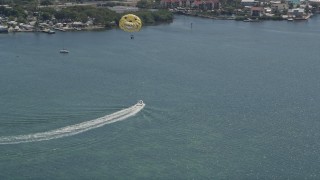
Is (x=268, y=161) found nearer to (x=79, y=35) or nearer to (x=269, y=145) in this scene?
(x=269, y=145)

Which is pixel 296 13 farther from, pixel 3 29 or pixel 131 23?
pixel 3 29

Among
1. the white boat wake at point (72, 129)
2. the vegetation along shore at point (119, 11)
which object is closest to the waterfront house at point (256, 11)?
the vegetation along shore at point (119, 11)

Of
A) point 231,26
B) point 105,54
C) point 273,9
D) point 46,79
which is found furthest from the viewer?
point 273,9

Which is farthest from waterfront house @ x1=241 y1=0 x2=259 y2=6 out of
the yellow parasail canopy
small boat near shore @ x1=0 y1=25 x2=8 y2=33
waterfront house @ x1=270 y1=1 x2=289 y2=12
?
the yellow parasail canopy

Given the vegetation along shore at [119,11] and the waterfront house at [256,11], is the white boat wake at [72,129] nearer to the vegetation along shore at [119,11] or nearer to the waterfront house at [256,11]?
the vegetation along shore at [119,11]

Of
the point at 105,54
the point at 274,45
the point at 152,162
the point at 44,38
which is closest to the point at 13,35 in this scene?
the point at 44,38
